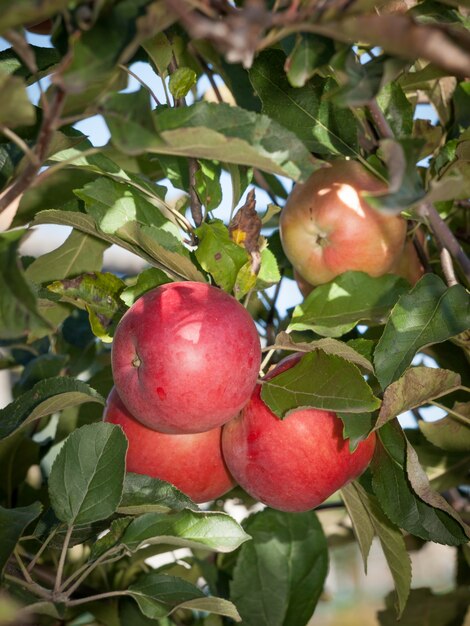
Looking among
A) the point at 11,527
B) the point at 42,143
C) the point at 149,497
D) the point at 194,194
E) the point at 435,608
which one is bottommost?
the point at 435,608

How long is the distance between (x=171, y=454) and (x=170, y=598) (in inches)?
6.8

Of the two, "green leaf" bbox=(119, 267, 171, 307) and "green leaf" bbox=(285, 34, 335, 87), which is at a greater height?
"green leaf" bbox=(285, 34, 335, 87)

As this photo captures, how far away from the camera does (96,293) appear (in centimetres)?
98

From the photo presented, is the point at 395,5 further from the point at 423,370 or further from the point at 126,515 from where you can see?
the point at 126,515

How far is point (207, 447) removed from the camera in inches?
38.9

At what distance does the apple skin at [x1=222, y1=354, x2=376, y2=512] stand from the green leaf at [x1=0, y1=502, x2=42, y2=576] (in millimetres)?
264

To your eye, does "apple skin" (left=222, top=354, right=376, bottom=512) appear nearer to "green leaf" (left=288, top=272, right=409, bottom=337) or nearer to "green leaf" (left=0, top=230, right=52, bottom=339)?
"green leaf" (left=288, top=272, right=409, bottom=337)

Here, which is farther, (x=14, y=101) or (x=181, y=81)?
(x=181, y=81)

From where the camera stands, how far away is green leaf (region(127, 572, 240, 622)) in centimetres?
84

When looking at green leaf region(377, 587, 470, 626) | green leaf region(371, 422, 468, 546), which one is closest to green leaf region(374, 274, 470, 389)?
green leaf region(371, 422, 468, 546)

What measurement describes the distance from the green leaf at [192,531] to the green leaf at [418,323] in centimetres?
23

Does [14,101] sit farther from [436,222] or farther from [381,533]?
[381,533]


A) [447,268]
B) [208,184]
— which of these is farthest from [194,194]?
[447,268]

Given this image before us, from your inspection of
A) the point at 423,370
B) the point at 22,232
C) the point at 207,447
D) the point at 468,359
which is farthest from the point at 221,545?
the point at 468,359
